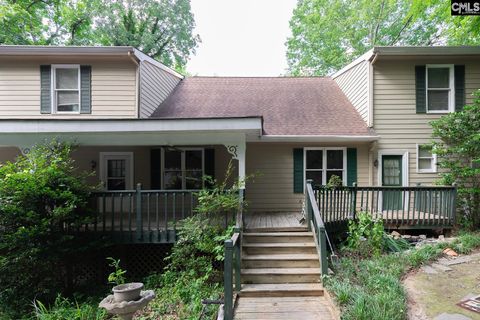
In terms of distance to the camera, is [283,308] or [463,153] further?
[463,153]

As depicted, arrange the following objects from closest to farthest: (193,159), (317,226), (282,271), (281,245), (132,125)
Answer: (282,271)
(317,226)
(281,245)
(132,125)
(193,159)

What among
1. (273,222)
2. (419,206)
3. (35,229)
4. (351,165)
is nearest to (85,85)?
(35,229)

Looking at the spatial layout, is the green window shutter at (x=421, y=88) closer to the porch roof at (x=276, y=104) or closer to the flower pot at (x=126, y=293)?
the porch roof at (x=276, y=104)

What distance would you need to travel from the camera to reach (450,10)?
7426mm

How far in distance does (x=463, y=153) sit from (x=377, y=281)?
5.59 metres

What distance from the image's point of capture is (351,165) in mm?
8234

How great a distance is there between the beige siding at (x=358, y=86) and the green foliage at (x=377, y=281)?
4.33 meters

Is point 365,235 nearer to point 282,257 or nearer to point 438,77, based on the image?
point 282,257

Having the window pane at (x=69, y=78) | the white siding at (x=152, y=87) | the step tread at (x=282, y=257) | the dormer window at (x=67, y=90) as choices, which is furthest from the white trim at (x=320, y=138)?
the window pane at (x=69, y=78)

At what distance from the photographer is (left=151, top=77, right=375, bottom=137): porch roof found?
8.33 m

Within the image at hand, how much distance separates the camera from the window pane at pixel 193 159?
27.6 ft

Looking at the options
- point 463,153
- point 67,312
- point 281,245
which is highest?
point 463,153

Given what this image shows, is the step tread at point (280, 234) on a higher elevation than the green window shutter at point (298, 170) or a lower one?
lower

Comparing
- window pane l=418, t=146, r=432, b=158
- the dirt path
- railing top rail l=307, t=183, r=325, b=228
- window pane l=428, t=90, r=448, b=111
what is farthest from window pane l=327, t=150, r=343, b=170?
the dirt path
